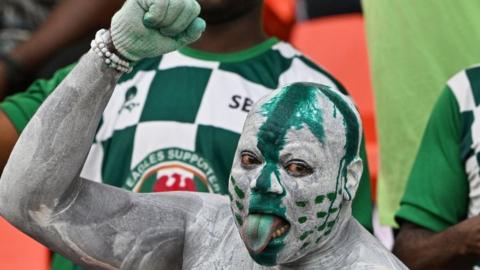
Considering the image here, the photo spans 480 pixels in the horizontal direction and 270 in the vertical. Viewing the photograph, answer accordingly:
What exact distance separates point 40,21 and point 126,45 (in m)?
2.34

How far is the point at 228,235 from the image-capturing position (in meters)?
2.48

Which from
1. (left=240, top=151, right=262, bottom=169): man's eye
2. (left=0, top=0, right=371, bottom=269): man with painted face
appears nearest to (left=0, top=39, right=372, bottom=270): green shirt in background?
(left=0, top=0, right=371, bottom=269): man with painted face

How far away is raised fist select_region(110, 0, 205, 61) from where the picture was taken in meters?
2.37

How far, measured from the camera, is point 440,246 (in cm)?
338

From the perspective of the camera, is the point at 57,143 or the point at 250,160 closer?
the point at 250,160

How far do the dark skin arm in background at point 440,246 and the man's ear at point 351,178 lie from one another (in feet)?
3.26

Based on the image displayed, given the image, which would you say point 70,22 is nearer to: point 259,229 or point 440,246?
point 440,246

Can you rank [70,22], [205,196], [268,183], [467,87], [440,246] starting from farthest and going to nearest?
[70,22] < [467,87] < [440,246] < [205,196] < [268,183]

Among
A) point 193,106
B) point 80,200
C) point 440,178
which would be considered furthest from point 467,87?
point 80,200

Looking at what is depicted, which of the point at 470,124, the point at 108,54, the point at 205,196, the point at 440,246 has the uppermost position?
the point at 108,54

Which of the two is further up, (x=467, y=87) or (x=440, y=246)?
(x=467, y=87)

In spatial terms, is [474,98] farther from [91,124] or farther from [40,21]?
[40,21]

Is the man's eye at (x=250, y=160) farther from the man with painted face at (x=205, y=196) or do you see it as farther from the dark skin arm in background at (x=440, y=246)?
the dark skin arm in background at (x=440, y=246)

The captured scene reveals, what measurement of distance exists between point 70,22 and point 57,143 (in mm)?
2117
